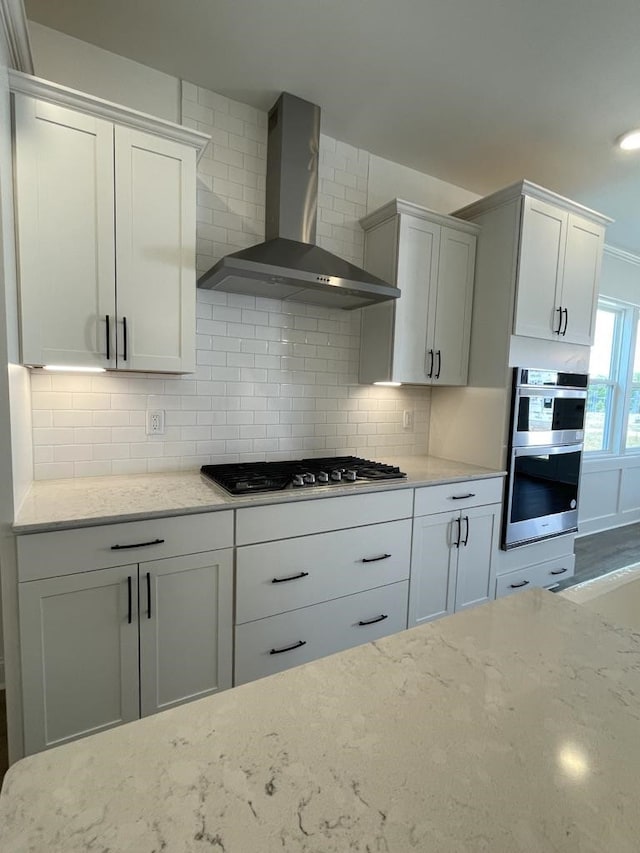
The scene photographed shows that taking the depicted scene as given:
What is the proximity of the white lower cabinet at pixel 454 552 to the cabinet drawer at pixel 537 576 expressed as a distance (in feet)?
0.44

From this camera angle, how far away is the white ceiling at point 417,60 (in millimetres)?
1785

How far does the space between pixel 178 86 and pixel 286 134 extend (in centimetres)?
58

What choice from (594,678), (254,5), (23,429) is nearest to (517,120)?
(254,5)

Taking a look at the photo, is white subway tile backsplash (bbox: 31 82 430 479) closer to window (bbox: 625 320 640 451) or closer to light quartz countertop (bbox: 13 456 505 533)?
light quartz countertop (bbox: 13 456 505 533)

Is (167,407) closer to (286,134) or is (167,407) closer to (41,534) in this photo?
(41,534)

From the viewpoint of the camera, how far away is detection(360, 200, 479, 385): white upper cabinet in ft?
8.61

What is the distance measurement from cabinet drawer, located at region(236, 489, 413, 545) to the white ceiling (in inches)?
82.5

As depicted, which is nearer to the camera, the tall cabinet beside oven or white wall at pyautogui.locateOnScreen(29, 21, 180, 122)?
white wall at pyautogui.locateOnScreen(29, 21, 180, 122)

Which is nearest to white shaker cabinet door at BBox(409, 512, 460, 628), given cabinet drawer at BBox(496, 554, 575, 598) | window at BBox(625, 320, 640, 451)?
cabinet drawer at BBox(496, 554, 575, 598)

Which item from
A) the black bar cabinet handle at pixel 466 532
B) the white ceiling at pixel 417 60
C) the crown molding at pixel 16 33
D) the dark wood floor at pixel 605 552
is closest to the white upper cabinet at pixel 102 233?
the crown molding at pixel 16 33

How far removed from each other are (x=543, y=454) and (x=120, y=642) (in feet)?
8.82

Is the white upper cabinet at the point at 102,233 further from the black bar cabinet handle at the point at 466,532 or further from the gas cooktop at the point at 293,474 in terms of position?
the black bar cabinet handle at the point at 466,532

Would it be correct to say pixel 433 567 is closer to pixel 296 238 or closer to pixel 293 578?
pixel 293 578

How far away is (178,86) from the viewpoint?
221 centimetres
